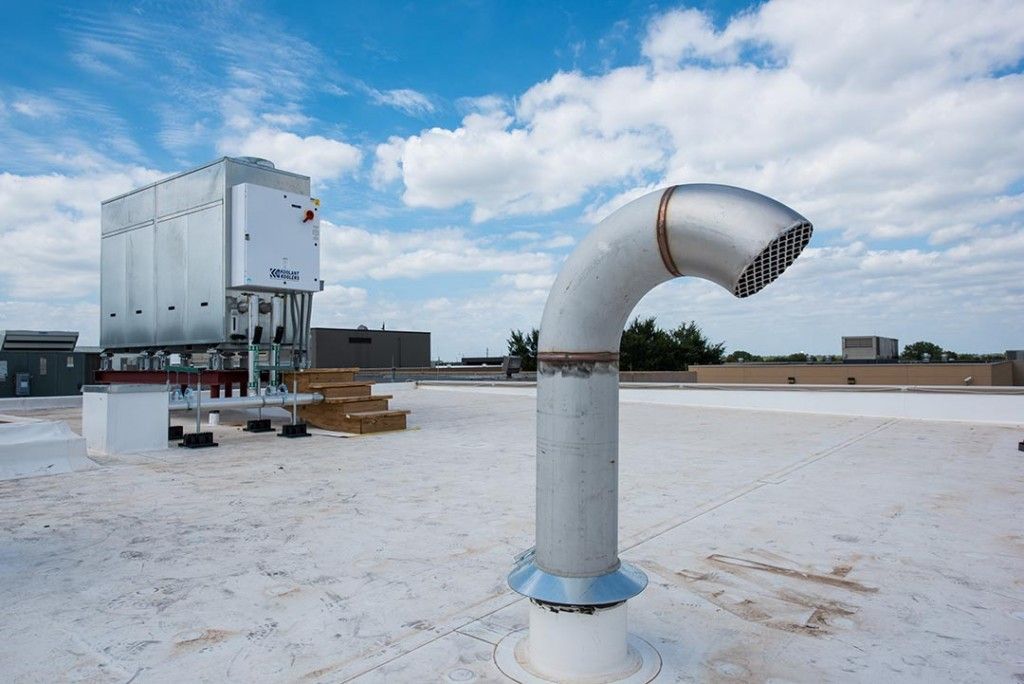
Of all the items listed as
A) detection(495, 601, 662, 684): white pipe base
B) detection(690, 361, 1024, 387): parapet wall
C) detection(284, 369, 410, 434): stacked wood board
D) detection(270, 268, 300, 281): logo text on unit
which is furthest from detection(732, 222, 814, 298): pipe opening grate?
detection(690, 361, 1024, 387): parapet wall

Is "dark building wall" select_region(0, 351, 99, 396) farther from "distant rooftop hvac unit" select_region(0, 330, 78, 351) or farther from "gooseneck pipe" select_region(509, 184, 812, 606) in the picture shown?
"gooseneck pipe" select_region(509, 184, 812, 606)

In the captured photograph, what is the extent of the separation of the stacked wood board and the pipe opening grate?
28.0 ft

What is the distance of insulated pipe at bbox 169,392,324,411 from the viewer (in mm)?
9281

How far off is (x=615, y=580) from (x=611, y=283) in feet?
3.86

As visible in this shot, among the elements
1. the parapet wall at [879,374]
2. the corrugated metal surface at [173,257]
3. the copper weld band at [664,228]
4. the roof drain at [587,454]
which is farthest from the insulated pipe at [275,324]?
the parapet wall at [879,374]

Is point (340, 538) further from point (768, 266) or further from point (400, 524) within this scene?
point (768, 266)

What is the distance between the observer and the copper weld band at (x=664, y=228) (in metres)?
2.44

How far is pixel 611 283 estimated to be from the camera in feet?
8.45

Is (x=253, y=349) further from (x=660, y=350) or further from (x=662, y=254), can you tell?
(x=660, y=350)

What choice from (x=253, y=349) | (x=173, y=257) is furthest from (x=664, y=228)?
(x=173, y=257)

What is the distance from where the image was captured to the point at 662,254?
2.49 m

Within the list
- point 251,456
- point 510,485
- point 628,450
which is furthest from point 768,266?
point 251,456

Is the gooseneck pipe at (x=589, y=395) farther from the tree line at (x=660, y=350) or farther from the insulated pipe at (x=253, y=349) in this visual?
the tree line at (x=660, y=350)

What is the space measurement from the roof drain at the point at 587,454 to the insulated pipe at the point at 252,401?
7.84 metres
